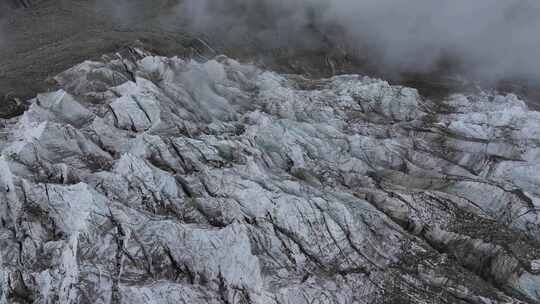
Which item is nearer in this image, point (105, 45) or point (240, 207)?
point (240, 207)

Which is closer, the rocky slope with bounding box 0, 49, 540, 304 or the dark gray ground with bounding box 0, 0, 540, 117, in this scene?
the rocky slope with bounding box 0, 49, 540, 304

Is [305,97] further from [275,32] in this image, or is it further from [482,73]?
[482,73]

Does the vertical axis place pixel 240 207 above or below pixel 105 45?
above

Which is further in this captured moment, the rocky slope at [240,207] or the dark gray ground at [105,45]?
the dark gray ground at [105,45]

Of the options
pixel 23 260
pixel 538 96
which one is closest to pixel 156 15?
pixel 23 260
